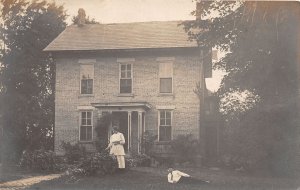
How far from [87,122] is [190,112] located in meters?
4.64

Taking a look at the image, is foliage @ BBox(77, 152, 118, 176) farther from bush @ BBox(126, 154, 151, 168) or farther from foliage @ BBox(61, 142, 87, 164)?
foliage @ BBox(61, 142, 87, 164)

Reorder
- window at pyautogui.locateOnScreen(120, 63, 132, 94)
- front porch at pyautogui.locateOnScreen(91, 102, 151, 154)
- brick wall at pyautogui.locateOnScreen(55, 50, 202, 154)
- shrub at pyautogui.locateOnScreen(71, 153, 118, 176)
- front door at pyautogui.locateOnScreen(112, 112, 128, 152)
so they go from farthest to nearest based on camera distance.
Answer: window at pyautogui.locateOnScreen(120, 63, 132, 94), front door at pyautogui.locateOnScreen(112, 112, 128, 152), brick wall at pyautogui.locateOnScreen(55, 50, 202, 154), front porch at pyautogui.locateOnScreen(91, 102, 151, 154), shrub at pyautogui.locateOnScreen(71, 153, 118, 176)

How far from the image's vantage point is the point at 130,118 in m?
18.5

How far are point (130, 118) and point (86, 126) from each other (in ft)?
8.15

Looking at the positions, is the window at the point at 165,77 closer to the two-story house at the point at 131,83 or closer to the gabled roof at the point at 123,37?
the two-story house at the point at 131,83

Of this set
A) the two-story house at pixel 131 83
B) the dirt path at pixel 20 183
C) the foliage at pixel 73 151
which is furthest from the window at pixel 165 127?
the dirt path at pixel 20 183

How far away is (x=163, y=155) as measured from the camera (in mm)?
18969

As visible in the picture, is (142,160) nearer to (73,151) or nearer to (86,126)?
(73,151)

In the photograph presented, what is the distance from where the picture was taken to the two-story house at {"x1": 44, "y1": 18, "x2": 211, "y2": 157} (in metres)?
19.0

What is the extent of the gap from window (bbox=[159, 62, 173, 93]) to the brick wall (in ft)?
0.57

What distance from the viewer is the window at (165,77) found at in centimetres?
1938

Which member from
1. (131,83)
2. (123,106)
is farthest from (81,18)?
(123,106)

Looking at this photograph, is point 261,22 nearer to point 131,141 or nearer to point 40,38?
point 131,141

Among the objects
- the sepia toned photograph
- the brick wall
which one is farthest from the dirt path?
the brick wall
